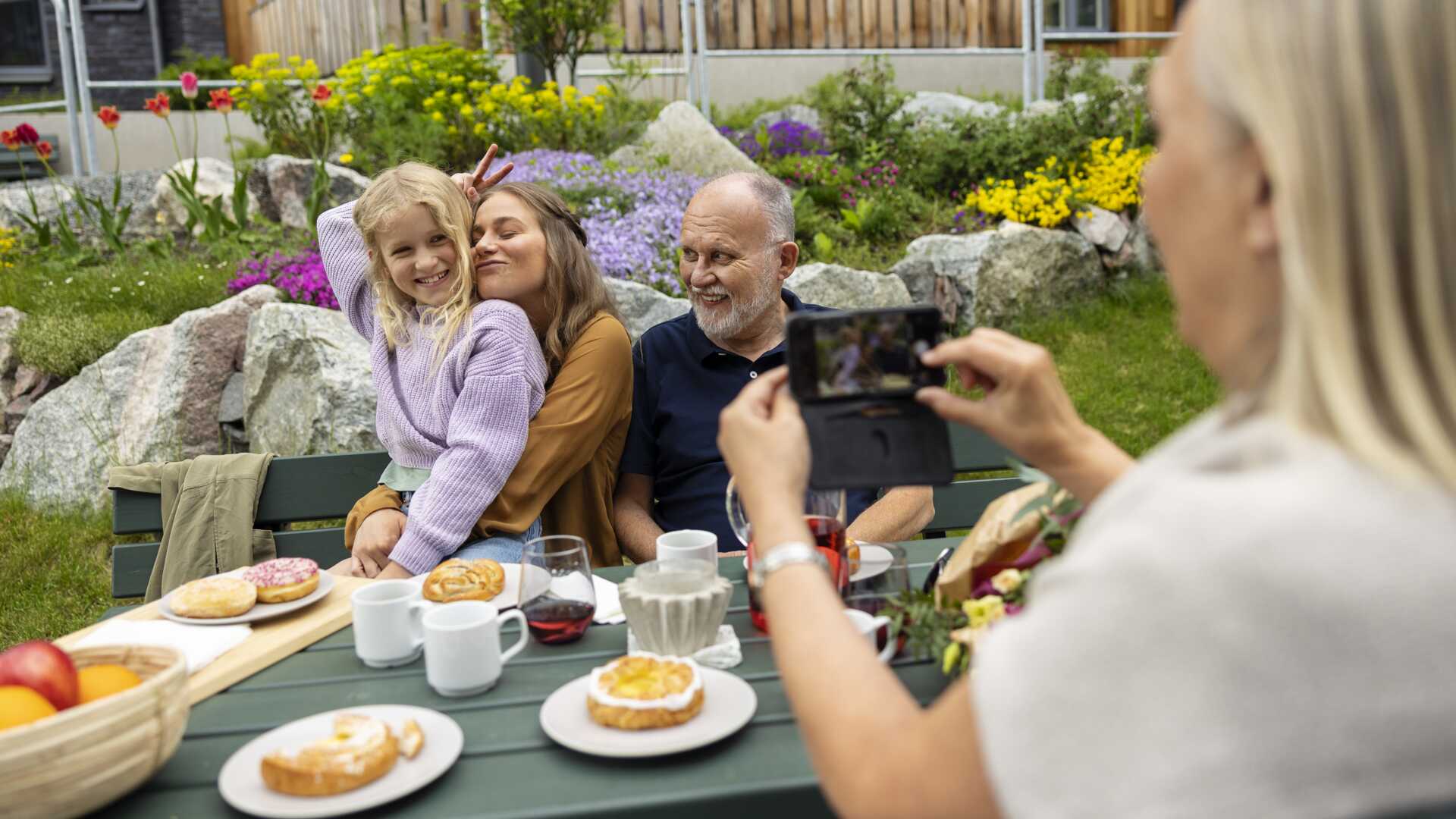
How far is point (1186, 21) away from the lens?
3.00 feet

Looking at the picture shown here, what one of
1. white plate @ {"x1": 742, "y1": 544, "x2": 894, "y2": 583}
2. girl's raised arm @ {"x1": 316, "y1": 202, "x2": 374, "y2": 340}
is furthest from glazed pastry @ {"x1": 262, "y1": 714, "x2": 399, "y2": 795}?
girl's raised arm @ {"x1": 316, "y1": 202, "x2": 374, "y2": 340}

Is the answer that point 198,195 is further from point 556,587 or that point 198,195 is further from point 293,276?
point 556,587

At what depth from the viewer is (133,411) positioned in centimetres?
482

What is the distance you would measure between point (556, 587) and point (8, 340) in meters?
4.91

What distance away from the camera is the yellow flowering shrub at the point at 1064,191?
21.3ft

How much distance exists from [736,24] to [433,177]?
22.8ft

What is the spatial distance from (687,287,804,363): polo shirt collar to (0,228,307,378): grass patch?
11.3ft

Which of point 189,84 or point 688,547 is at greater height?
point 189,84

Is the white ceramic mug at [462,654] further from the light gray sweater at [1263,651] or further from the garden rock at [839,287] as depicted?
the garden rock at [839,287]

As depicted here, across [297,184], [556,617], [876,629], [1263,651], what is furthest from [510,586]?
[297,184]

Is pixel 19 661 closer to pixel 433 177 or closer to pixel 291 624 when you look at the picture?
pixel 291 624

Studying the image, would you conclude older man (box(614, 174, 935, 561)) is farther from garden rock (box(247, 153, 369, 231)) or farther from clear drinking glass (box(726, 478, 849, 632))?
garden rock (box(247, 153, 369, 231))

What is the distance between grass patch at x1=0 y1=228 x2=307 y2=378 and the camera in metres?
5.19

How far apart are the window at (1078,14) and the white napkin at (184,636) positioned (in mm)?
11069
